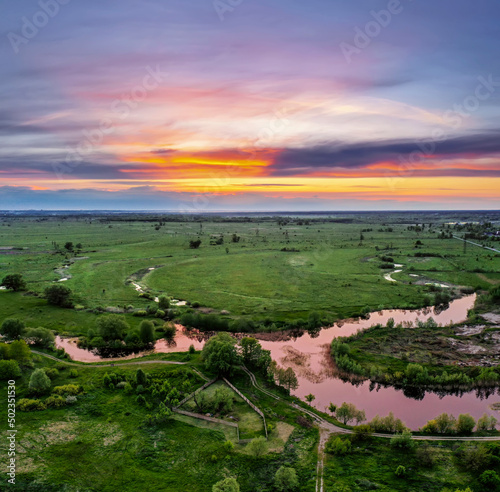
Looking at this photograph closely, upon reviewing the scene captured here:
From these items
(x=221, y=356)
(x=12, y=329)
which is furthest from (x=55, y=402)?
(x=12, y=329)

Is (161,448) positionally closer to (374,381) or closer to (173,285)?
(374,381)

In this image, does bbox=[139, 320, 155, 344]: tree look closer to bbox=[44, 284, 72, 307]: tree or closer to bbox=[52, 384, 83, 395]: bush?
bbox=[52, 384, 83, 395]: bush

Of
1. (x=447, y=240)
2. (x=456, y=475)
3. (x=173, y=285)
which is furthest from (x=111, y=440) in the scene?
(x=447, y=240)

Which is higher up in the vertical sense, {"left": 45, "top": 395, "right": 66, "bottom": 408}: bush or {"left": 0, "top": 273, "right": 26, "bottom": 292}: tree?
{"left": 0, "top": 273, "right": 26, "bottom": 292}: tree

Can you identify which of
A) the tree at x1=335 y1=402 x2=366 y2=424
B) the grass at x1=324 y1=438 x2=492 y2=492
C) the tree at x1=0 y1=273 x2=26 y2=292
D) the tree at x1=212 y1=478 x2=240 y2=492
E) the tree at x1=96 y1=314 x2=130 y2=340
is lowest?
the grass at x1=324 y1=438 x2=492 y2=492

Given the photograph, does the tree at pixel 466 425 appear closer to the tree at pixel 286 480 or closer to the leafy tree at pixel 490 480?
the leafy tree at pixel 490 480

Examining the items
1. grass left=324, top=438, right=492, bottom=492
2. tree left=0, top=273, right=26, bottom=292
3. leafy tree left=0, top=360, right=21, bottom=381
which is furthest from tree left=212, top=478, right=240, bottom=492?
tree left=0, top=273, right=26, bottom=292
